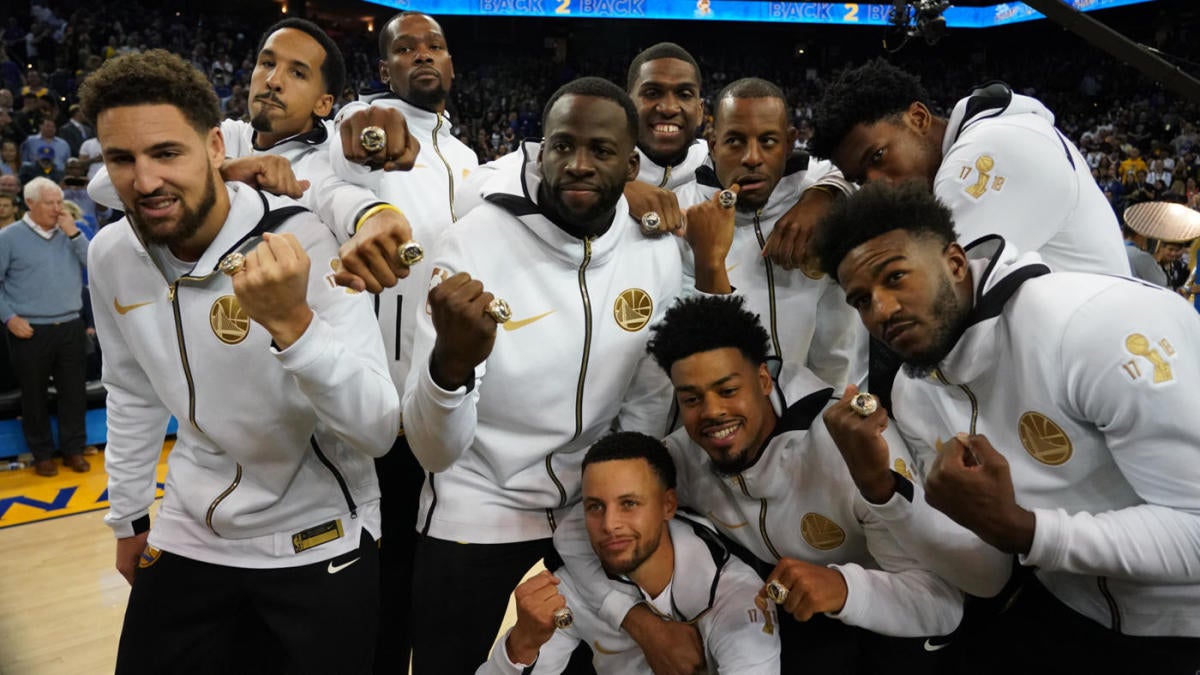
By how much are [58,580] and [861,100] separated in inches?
154

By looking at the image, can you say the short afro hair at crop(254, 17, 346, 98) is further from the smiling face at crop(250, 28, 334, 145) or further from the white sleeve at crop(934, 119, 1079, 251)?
the white sleeve at crop(934, 119, 1079, 251)

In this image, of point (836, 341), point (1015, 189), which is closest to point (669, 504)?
point (836, 341)

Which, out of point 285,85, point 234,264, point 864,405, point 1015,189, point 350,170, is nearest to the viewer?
point 234,264

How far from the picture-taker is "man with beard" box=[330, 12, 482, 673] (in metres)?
2.18

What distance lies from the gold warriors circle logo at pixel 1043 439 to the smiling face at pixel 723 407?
23.7 inches

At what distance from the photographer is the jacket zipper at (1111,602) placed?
159 cm

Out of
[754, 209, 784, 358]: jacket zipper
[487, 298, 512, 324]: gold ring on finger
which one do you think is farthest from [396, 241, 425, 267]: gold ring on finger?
[754, 209, 784, 358]: jacket zipper

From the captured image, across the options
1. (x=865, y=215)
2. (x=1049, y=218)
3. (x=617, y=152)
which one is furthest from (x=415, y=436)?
(x=1049, y=218)

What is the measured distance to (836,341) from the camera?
237cm

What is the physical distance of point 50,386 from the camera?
17.8 feet

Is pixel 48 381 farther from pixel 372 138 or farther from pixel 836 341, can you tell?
pixel 836 341

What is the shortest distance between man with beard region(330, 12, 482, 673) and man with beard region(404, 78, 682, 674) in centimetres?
28

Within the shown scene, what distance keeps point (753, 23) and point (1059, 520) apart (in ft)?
74.3

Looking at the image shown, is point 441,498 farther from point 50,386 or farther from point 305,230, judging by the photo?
point 50,386
